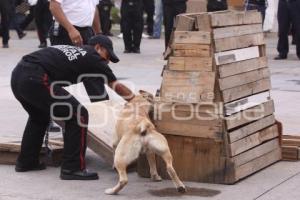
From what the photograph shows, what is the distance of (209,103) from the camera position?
6.26 m

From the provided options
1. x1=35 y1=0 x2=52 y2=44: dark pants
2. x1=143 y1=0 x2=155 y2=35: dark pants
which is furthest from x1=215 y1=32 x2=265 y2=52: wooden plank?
x1=143 y1=0 x2=155 y2=35: dark pants

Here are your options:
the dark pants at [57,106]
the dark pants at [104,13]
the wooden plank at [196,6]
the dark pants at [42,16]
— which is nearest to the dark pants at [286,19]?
the dark pants at [104,13]

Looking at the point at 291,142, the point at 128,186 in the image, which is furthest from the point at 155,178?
the point at 291,142

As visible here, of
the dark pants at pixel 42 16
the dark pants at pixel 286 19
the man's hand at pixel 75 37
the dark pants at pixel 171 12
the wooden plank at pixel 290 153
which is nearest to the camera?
the wooden plank at pixel 290 153

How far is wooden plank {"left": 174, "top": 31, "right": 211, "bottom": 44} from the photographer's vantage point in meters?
6.23

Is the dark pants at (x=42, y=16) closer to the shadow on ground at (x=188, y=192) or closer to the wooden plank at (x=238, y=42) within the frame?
the wooden plank at (x=238, y=42)

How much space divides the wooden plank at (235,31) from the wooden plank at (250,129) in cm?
79

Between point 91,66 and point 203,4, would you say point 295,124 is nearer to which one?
point 203,4

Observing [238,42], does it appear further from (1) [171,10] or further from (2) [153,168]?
(1) [171,10]

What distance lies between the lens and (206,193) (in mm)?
6090

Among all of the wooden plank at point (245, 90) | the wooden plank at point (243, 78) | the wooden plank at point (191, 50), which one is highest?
the wooden plank at point (191, 50)

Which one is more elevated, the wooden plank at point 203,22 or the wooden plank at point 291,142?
the wooden plank at point 203,22

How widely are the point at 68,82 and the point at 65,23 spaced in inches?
50.5

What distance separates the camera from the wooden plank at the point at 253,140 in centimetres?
633
